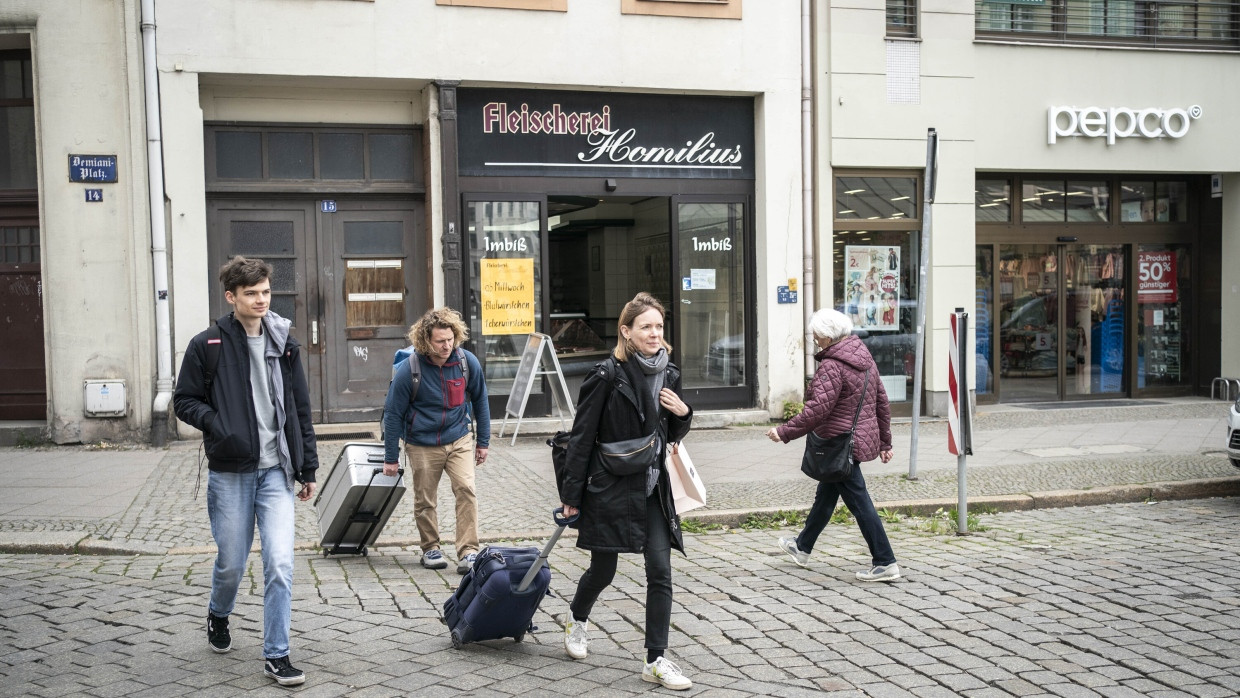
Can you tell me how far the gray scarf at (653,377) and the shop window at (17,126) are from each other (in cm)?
1054

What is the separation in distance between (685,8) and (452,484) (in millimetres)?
8421

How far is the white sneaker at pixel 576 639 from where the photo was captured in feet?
17.6

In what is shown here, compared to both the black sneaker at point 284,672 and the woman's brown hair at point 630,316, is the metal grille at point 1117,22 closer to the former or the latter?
the woman's brown hair at point 630,316

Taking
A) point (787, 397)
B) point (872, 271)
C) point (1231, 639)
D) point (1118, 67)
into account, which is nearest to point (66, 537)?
point (1231, 639)

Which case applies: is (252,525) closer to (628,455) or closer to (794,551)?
(628,455)

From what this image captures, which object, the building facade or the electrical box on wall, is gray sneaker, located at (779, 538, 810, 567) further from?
the electrical box on wall

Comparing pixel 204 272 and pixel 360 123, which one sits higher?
pixel 360 123

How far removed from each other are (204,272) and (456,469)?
6.37m

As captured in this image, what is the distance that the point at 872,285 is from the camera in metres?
14.8

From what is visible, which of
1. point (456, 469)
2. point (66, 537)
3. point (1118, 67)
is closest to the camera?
point (456, 469)

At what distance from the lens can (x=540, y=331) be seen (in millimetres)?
13734

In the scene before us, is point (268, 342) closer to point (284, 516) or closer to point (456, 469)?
point (284, 516)

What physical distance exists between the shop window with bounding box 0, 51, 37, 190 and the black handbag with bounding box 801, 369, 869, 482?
10142mm

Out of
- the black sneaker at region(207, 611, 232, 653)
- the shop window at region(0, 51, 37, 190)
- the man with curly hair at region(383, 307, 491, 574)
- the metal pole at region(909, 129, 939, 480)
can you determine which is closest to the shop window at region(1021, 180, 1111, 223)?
the metal pole at region(909, 129, 939, 480)
